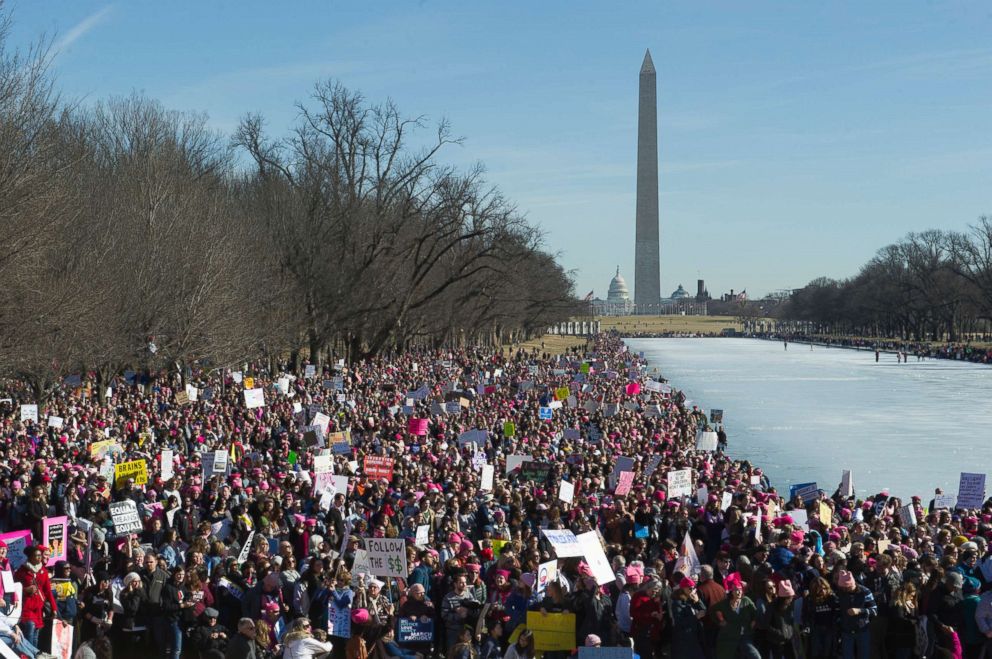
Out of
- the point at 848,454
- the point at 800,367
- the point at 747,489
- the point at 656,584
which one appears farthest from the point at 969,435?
the point at 800,367

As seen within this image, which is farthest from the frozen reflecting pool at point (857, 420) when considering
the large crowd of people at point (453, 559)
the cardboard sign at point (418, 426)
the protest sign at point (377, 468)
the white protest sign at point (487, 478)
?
the protest sign at point (377, 468)

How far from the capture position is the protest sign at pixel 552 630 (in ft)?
32.0

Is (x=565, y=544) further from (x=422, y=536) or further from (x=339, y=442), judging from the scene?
(x=339, y=442)

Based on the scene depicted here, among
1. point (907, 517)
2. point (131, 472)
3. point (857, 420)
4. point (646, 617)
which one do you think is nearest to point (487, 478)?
point (131, 472)

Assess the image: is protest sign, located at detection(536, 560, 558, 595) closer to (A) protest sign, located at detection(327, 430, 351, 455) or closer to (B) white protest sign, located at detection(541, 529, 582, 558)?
(B) white protest sign, located at detection(541, 529, 582, 558)

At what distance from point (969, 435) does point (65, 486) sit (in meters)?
25.8

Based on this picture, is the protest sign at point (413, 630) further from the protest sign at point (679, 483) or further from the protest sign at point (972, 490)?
the protest sign at point (972, 490)

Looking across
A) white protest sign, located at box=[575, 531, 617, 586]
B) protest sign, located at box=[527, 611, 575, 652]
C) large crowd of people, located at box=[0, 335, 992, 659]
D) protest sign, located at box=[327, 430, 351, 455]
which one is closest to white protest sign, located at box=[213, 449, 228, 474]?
large crowd of people, located at box=[0, 335, 992, 659]

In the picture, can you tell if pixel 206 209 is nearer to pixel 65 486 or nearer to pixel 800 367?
pixel 65 486

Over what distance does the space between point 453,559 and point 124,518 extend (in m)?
4.31

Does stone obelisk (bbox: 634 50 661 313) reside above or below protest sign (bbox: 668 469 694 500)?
above

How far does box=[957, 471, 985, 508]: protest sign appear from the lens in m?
17.8

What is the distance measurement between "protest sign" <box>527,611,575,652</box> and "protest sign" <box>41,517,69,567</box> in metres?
5.29

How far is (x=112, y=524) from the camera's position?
1418cm
